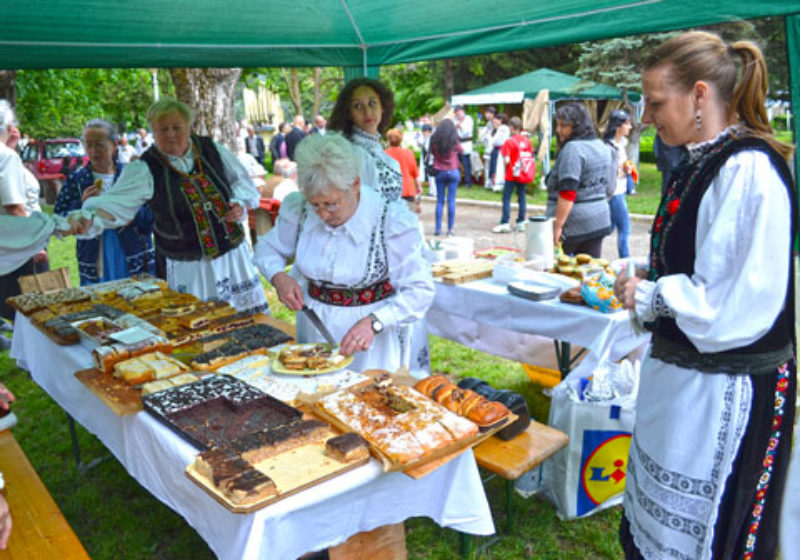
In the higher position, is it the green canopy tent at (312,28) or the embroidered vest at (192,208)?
the green canopy tent at (312,28)

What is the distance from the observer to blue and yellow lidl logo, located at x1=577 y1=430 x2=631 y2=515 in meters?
2.79

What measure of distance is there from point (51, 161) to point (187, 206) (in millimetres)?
15642

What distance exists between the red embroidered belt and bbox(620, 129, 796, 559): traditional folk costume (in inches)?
46.9

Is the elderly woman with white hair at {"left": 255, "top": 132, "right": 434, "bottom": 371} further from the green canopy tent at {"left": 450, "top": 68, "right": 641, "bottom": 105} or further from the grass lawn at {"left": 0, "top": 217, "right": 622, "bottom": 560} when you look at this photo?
the green canopy tent at {"left": 450, "top": 68, "right": 641, "bottom": 105}

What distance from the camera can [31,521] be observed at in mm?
1925

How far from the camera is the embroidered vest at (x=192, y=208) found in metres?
3.67

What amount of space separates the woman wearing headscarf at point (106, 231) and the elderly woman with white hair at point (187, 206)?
52 cm

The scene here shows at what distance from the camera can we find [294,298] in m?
2.62

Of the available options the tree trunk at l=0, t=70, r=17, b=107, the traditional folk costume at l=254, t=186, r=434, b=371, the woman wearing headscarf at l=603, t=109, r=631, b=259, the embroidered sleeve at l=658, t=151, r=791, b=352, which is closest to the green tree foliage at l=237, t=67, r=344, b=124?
the tree trunk at l=0, t=70, r=17, b=107

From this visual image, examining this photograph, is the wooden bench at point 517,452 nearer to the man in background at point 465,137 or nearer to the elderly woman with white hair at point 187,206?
the elderly woman with white hair at point 187,206

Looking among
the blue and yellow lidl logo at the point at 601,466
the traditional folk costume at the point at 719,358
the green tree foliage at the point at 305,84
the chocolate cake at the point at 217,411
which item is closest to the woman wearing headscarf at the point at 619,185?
the blue and yellow lidl logo at the point at 601,466

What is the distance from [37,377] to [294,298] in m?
1.66

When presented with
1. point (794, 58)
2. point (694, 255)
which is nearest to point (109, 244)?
point (694, 255)

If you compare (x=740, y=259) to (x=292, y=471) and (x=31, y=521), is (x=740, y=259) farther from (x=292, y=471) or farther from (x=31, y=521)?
(x=31, y=521)
